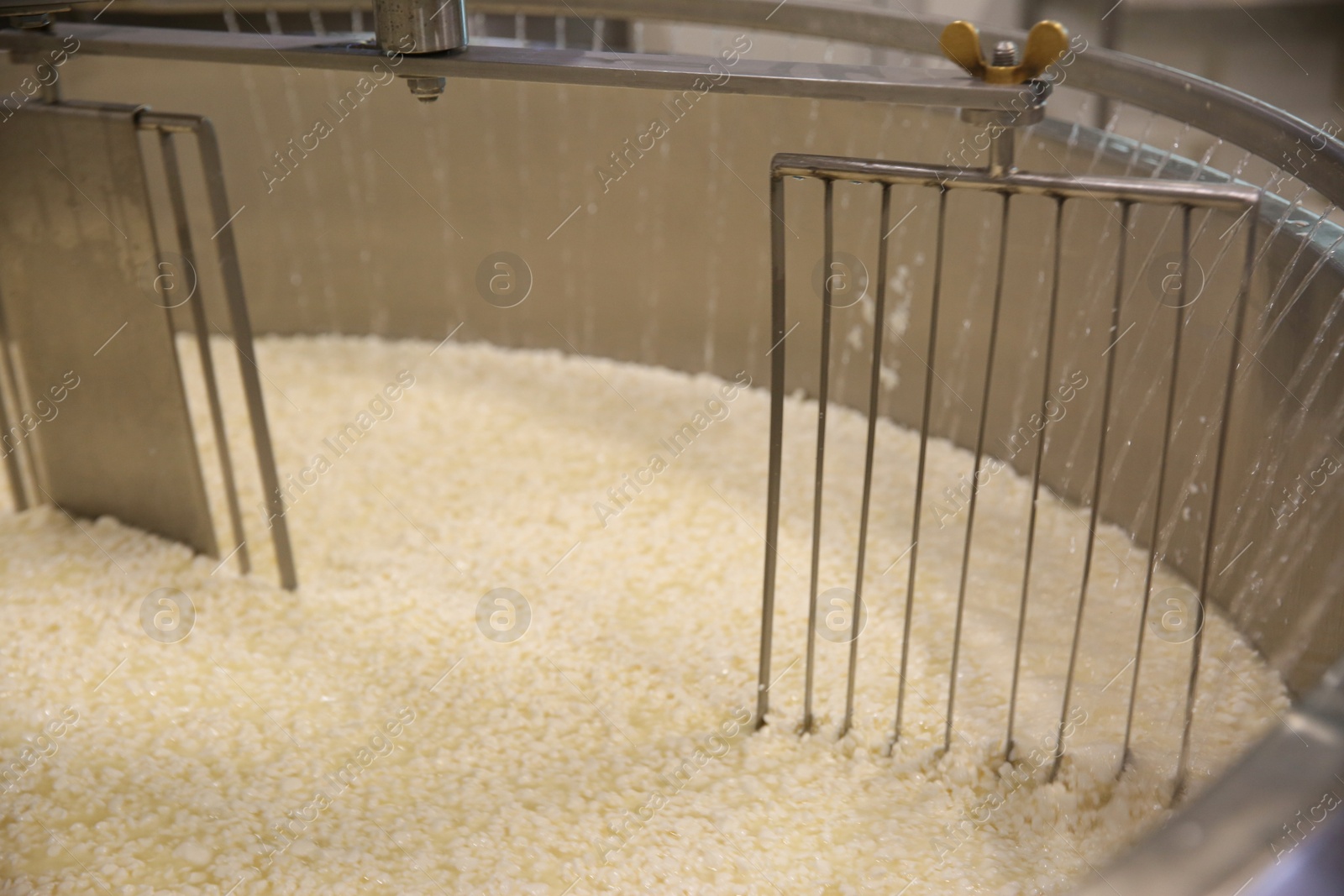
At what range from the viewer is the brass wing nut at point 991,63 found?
3.37 ft

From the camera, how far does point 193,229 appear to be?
2344mm

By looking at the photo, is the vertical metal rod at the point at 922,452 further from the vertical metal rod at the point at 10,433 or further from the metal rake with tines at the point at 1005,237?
the vertical metal rod at the point at 10,433

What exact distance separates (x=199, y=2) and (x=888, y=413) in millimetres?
1497

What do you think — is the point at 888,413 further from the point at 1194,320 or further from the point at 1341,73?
the point at 1341,73

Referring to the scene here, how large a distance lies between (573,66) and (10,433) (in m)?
1.06

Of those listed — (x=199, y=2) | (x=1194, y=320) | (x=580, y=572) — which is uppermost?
(x=199, y=2)

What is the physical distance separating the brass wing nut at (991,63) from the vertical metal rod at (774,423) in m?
0.20

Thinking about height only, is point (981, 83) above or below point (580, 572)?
above

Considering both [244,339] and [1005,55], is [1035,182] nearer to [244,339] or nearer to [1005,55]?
[1005,55]

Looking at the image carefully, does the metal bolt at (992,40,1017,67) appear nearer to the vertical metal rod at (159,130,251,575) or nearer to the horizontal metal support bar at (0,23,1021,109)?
the horizontal metal support bar at (0,23,1021,109)

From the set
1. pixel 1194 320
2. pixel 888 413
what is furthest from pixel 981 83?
pixel 888 413

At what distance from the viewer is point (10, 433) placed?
1686 millimetres

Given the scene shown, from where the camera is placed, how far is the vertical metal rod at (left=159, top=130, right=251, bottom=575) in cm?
143

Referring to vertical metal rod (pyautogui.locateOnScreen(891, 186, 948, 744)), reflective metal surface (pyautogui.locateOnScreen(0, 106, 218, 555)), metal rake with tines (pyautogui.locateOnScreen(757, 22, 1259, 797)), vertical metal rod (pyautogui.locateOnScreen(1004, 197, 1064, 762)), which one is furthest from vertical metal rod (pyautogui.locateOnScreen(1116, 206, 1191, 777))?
reflective metal surface (pyautogui.locateOnScreen(0, 106, 218, 555))
